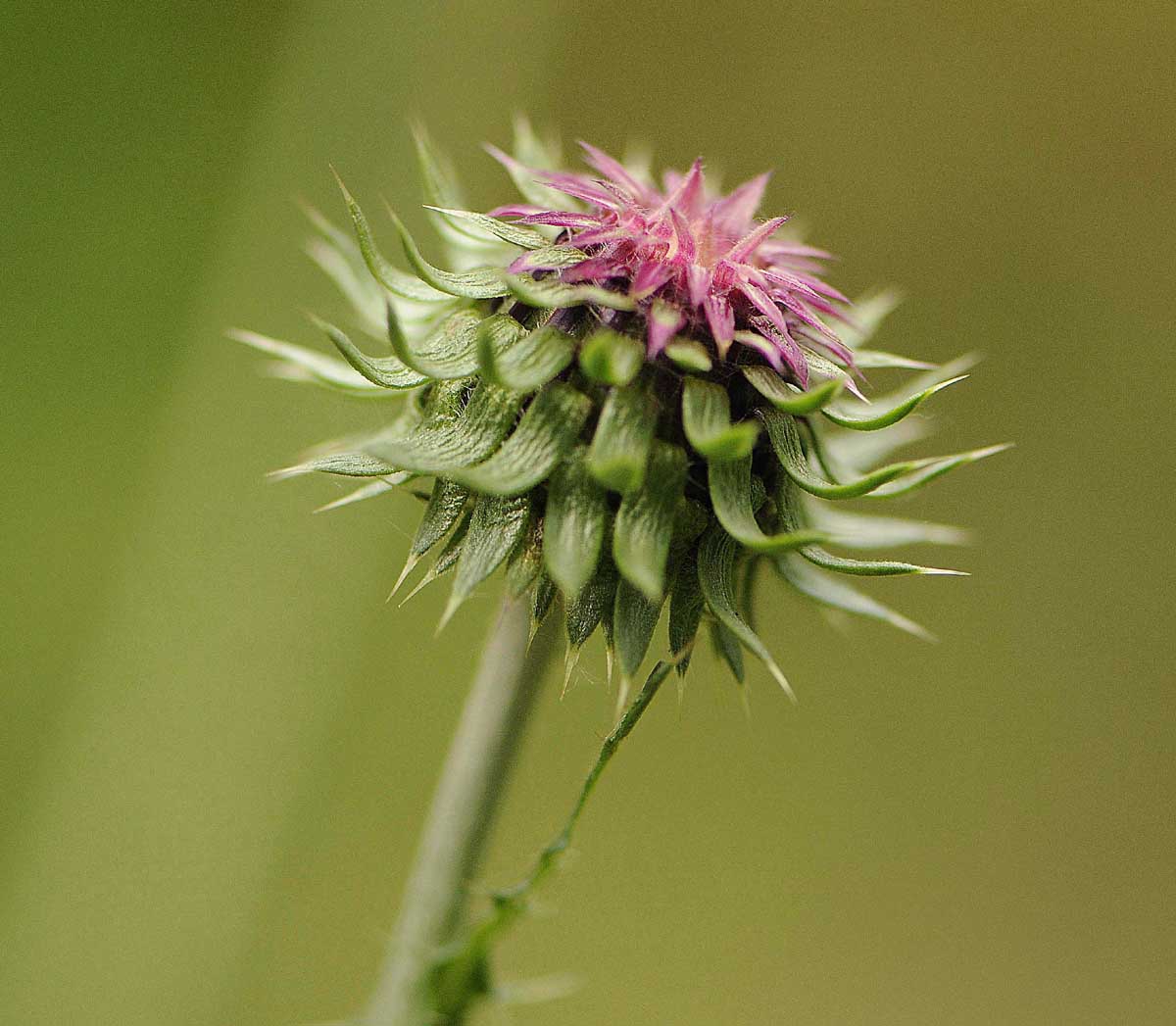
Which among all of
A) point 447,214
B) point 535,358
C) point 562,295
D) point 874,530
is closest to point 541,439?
point 535,358

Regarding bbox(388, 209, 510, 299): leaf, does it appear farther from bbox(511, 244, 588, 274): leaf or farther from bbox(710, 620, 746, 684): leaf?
bbox(710, 620, 746, 684): leaf

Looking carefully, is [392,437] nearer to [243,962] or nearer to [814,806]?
[243,962]

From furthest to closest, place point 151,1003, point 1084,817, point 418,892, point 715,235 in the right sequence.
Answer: point 1084,817
point 151,1003
point 418,892
point 715,235

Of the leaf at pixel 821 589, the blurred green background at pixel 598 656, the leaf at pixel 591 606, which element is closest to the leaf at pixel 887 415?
the leaf at pixel 821 589

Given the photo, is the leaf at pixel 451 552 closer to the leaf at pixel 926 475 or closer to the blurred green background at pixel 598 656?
the leaf at pixel 926 475

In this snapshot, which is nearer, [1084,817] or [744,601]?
[744,601]

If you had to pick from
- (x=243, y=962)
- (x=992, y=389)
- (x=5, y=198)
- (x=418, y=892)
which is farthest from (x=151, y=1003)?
(x=992, y=389)

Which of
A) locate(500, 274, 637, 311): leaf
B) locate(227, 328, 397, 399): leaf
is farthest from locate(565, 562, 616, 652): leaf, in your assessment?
locate(227, 328, 397, 399): leaf
